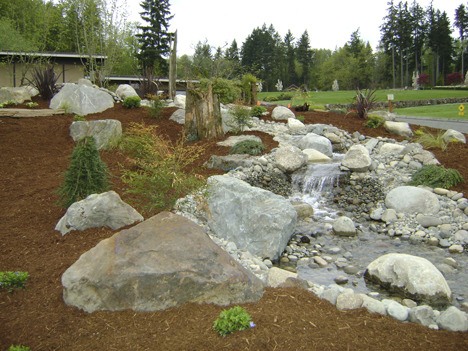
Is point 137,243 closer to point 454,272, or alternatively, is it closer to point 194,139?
point 454,272

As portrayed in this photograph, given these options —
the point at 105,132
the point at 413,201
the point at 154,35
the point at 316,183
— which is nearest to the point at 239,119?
the point at 316,183

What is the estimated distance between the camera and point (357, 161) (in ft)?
34.5

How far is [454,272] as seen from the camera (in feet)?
20.5

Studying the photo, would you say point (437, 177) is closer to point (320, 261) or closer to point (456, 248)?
point (456, 248)

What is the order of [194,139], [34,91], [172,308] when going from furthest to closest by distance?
[34,91], [194,139], [172,308]

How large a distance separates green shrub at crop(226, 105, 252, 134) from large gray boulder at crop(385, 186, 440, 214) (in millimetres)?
4916

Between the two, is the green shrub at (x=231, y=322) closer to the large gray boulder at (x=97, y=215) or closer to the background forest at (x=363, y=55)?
the large gray boulder at (x=97, y=215)

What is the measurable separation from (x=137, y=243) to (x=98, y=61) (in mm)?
24036

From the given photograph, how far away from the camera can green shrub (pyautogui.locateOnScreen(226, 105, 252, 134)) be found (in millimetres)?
12195

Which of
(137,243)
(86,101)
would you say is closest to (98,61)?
(86,101)

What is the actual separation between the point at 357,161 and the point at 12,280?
27.2ft

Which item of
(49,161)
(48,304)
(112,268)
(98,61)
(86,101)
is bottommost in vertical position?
(48,304)

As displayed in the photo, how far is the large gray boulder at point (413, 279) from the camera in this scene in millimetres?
5195

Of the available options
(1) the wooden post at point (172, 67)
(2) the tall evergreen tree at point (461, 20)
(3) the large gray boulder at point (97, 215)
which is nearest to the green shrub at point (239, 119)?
(1) the wooden post at point (172, 67)
